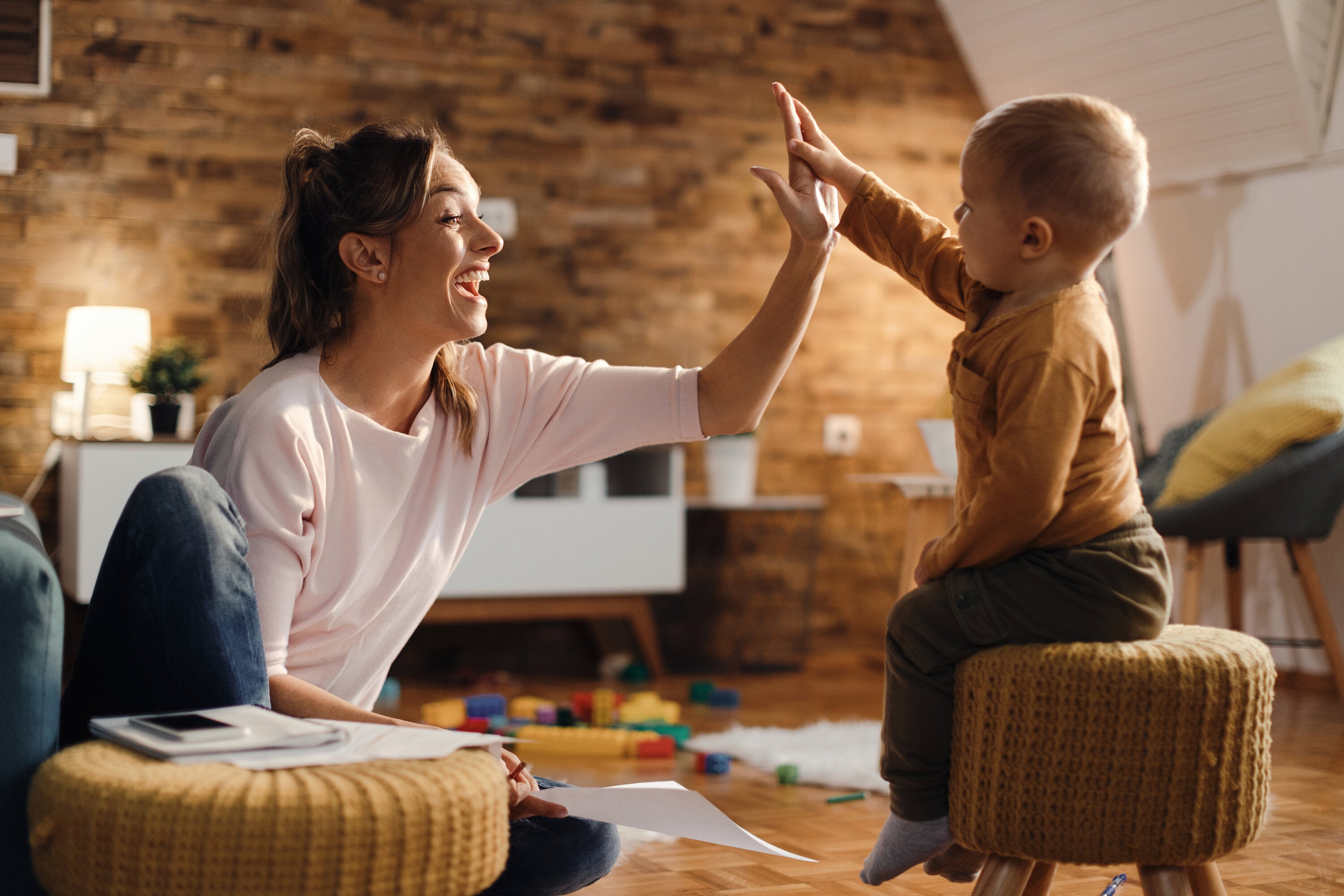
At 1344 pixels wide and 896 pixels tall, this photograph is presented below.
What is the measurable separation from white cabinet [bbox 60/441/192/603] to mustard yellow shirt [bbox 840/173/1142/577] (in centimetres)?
287

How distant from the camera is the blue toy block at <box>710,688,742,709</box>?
12.0ft

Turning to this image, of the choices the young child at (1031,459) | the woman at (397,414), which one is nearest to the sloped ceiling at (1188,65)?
the woman at (397,414)

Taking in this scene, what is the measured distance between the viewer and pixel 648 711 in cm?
329

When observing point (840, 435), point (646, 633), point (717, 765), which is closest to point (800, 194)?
point (717, 765)

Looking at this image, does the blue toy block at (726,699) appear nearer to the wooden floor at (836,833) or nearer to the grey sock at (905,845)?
the wooden floor at (836,833)

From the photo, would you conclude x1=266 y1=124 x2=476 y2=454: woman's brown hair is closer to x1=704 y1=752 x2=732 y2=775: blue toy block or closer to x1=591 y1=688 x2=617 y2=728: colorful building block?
x1=704 y1=752 x2=732 y2=775: blue toy block

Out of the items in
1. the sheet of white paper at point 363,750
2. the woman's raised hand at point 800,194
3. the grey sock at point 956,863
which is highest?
the woman's raised hand at point 800,194

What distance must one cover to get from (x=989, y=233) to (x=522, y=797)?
68cm

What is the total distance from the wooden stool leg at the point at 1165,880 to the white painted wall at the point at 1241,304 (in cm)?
293

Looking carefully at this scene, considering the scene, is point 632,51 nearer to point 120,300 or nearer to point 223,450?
point 120,300

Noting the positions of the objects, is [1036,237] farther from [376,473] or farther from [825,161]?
[376,473]

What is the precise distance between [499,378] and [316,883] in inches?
32.0

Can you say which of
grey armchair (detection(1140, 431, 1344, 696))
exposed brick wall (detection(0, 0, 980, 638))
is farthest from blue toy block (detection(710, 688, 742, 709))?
grey armchair (detection(1140, 431, 1344, 696))

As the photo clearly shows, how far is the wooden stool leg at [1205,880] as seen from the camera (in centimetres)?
120
